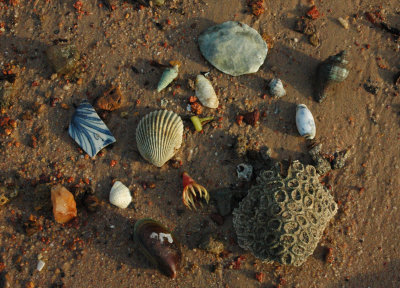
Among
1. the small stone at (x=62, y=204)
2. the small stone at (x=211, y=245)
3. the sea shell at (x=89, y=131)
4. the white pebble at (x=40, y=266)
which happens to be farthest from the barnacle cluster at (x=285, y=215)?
the white pebble at (x=40, y=266)

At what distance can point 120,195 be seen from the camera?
5.32m

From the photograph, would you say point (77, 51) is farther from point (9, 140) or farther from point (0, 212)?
point (0, 212)

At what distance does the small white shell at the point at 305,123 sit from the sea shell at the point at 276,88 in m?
0.37

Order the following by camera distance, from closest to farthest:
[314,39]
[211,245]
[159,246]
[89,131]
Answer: [159,246], [211,245], [89,131], [314,39]

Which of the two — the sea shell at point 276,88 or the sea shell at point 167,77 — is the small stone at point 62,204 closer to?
the sea shell at point 167,77

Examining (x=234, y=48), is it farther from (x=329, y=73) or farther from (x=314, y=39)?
(x=329, y=73)

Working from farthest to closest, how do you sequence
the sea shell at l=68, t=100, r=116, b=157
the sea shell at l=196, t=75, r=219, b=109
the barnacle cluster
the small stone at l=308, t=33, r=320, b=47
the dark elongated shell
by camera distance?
the small stone at l=308, t=33, r=320, b=47 < the sea shell at l=196, t=75, r=219, b=109 < the sea shell at l=68, t=100, r=116, b=157 < the dark elongated shell < the barnacle cluster

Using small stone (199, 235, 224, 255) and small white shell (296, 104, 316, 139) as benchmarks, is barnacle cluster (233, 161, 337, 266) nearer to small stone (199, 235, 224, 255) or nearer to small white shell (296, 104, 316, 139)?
small stone (199, 235, 224, 255)

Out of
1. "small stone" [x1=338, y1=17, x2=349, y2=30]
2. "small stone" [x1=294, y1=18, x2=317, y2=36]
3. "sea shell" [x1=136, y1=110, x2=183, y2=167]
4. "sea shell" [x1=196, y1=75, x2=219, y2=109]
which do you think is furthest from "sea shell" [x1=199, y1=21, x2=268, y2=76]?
"small stone" [x1=338, y1=17, x2=349, y2=30]

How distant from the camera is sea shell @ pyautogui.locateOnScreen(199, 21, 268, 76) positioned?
5.62m

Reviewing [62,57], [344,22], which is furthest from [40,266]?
[344,22]

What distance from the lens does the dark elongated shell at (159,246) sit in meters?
5.11

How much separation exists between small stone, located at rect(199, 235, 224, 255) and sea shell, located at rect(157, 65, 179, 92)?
7.63ft

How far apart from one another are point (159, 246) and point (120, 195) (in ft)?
3.01
